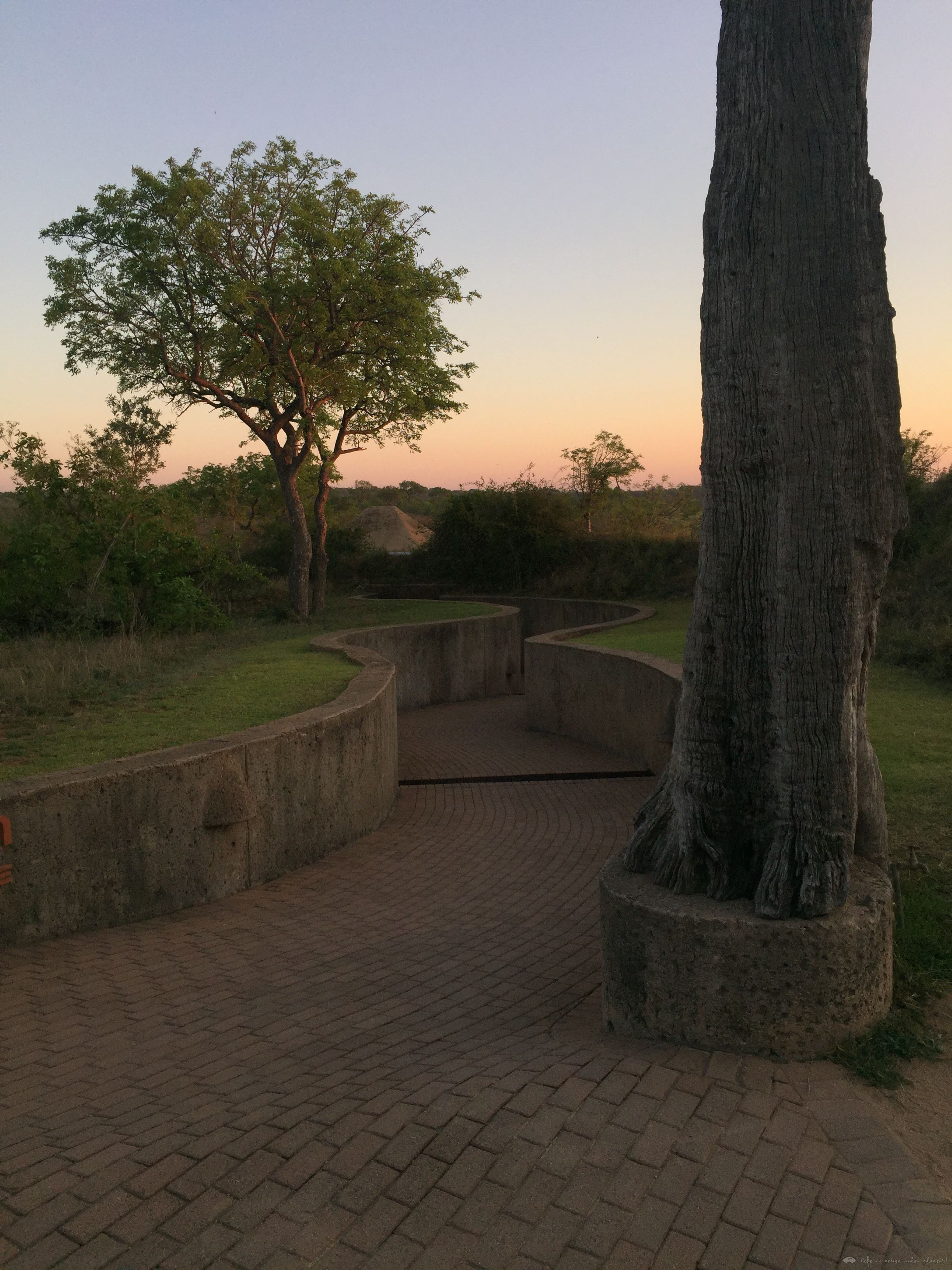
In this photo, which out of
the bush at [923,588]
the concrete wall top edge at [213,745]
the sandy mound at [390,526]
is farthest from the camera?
the sandy mound at [390,526]

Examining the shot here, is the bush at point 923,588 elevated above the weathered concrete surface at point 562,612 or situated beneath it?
elevated above

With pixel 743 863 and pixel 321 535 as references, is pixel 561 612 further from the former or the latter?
pixel 743 863

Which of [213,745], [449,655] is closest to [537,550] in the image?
[449,655]

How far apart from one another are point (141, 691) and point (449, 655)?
28.3 feet

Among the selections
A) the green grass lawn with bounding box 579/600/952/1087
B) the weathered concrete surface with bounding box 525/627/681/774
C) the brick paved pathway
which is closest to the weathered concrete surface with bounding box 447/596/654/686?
the weathered concrete surface with bounding box 525/627/681/774

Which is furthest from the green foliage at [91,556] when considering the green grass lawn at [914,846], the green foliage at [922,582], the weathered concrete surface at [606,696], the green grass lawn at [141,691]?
the green foliage at [922,582]

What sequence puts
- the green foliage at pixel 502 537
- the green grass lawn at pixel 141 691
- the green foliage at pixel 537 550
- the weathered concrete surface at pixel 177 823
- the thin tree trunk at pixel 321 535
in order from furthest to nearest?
the green foliage at pixel 502 537, the green foliage at pixel 537 550, the thin tree trunk at pixel 321 535, the green grass lawn at pixel 141 691, the weathered concrete surface at pixel 177 823

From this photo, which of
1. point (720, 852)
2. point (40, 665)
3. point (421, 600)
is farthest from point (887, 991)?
point (421, 600)

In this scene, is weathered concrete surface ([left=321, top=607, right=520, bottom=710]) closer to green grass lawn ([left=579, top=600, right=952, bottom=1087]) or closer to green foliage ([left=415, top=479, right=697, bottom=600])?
green grass lawn ([left=579, top=600, right=952, bottom=1087])

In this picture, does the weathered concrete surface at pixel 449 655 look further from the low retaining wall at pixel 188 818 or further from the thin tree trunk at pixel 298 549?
the low retaining wall at pixel 188 818

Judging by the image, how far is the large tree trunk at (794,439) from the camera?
12.9 ft

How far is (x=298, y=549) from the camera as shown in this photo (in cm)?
2300

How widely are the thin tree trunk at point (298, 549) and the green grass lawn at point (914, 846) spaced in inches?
454

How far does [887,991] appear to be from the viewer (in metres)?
Answer: 3.96
